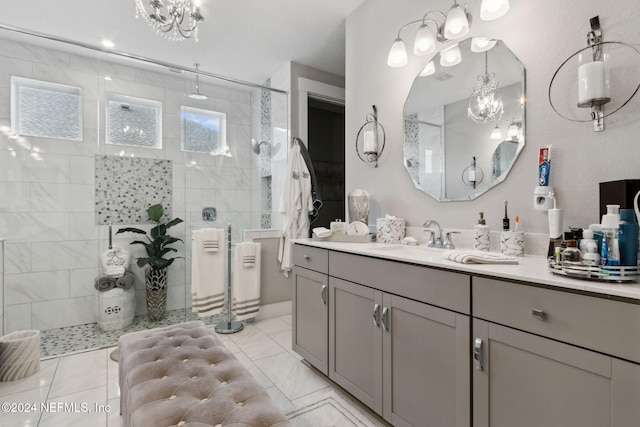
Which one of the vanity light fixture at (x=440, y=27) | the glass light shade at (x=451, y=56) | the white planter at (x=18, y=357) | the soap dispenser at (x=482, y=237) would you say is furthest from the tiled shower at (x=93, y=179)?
the soap dispenser at (x=482, y=237)

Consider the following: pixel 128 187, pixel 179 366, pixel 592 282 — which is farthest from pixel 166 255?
pixel 592 282

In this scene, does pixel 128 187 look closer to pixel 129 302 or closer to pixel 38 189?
pixel 38 189

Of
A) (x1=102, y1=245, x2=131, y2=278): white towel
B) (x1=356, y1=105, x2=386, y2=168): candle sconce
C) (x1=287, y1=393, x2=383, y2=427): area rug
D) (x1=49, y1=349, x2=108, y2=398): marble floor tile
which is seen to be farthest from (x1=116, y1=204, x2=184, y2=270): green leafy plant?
(x1=287, y1=393, x2=383, y2=427): area rug

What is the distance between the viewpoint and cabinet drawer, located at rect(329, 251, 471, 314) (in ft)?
4.05

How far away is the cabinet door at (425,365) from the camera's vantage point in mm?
1218

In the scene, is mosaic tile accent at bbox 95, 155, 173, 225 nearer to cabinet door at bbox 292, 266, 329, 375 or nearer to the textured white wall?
cabinet door at bbox 292, 266, 329, 375

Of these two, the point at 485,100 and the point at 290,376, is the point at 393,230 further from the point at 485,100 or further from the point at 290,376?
the point at 290,376

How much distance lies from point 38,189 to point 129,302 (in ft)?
4.24

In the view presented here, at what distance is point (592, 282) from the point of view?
93 cm

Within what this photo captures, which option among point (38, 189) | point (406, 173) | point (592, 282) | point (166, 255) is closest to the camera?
point (592, 282)

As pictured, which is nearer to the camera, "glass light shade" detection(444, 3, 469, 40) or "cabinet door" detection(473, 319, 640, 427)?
"cabinet door" detection(473, 319, 640, 427)

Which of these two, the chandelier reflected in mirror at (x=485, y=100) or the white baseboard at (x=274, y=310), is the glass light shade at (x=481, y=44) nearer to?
the chandelier reflected in mirror at (x=485, y=100)

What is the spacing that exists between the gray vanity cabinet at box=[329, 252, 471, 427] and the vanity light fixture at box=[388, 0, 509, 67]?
1332mm

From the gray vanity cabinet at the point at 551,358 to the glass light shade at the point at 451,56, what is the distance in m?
1.37
